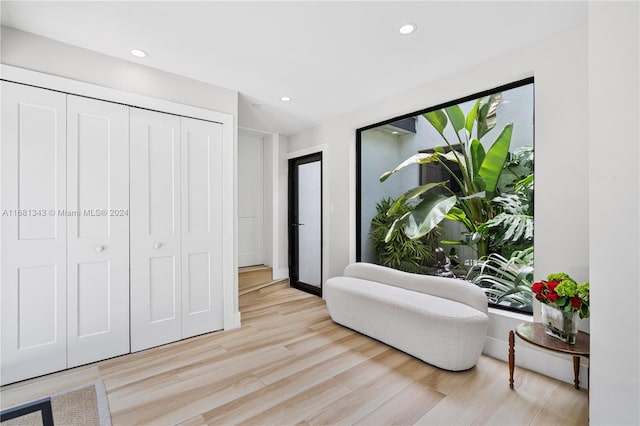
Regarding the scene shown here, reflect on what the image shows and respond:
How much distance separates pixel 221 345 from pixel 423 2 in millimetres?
3009

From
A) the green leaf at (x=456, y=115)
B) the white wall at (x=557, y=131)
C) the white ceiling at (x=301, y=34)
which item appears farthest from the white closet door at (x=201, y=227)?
the white wall at (x=557, y=131)

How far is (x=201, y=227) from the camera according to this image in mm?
2863

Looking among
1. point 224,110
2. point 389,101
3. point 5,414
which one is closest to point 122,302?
point 5,414

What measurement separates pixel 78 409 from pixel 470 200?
3.44 meters

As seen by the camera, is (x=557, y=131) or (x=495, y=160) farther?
(x=495, y=160)

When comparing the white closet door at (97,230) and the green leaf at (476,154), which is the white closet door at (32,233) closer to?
the white closet door at (97,230)

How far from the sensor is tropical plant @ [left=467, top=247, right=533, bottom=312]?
8.03ft

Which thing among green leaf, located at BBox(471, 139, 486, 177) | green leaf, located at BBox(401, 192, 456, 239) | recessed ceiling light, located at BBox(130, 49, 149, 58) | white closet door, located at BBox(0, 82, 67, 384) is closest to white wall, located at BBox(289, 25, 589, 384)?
green leaf, located at BBox(471, 139, 486, 177)

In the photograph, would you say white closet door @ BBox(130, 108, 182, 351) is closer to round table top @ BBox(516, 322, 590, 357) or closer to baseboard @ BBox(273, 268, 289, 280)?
baseboard @ BBox(273, 268, 289, 280)

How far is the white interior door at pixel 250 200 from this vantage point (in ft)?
15.4

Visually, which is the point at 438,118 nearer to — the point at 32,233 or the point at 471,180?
the point at 471,180

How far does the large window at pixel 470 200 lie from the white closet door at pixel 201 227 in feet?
5.66

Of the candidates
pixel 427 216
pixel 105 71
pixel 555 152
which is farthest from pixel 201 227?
pixel 555 152

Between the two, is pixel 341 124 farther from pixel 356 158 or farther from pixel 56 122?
pixel 56 122
